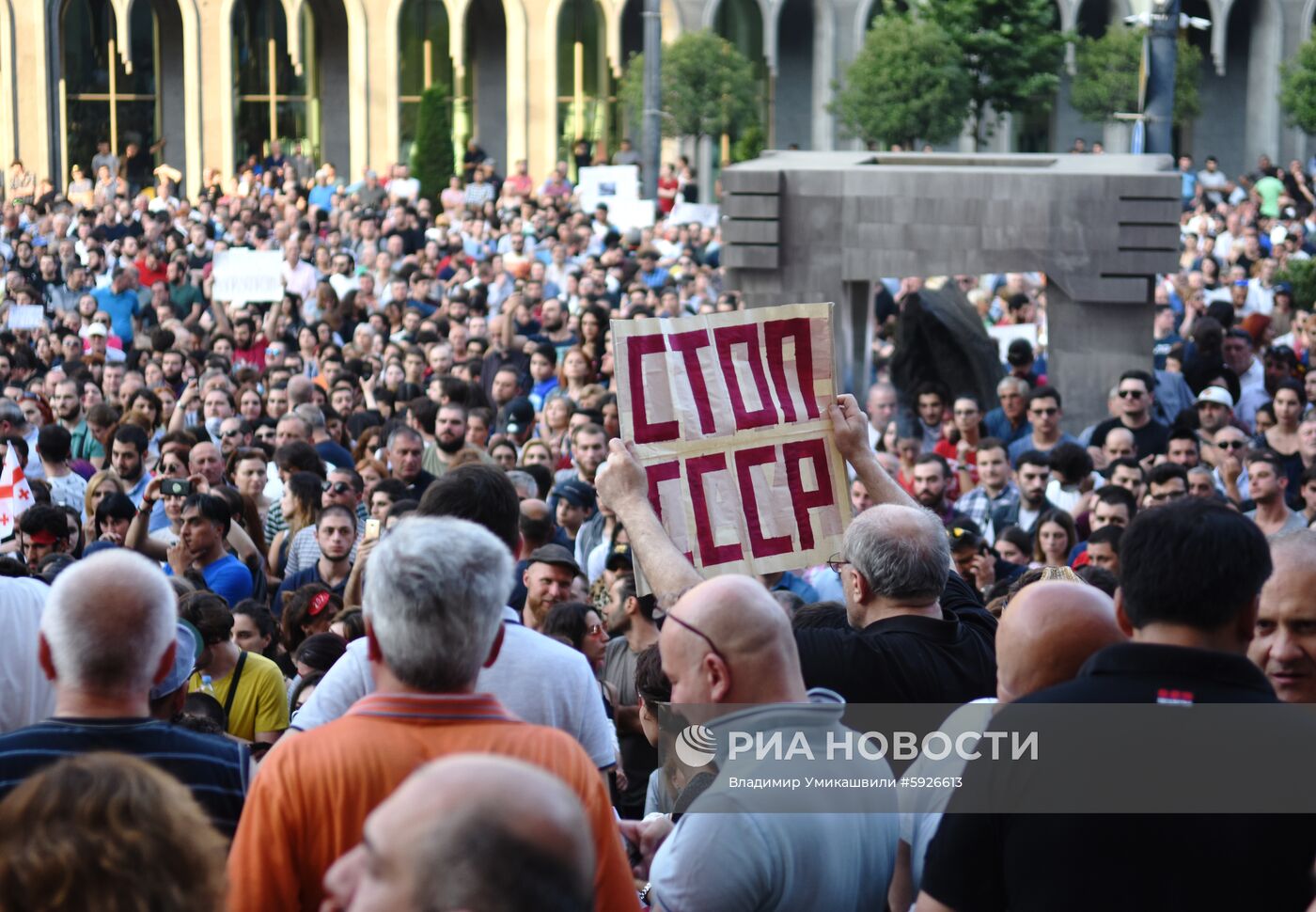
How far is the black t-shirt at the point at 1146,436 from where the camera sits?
11203 mm

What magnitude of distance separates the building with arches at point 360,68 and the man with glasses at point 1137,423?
2842 cm

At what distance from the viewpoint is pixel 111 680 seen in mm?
3537

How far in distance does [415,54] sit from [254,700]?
115ft

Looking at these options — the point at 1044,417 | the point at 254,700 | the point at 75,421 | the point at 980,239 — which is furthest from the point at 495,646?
the point at 980,239

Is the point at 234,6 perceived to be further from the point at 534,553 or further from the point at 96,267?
the point at 534,553

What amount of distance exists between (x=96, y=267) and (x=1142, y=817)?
1841 centimetres

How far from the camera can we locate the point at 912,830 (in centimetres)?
377

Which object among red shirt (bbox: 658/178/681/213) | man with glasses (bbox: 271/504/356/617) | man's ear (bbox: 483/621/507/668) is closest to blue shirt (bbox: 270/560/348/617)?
man with glasses (bbox: 271/504/356/617)

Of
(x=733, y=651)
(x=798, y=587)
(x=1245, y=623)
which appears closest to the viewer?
(x=1245, y=623)

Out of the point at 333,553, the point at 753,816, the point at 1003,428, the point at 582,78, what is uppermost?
the point at 582,78

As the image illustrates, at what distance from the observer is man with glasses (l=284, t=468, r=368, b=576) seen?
30.2 feet

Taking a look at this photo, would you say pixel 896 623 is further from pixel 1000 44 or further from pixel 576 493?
pixel 1000 44

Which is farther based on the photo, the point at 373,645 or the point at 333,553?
the point at 333,553

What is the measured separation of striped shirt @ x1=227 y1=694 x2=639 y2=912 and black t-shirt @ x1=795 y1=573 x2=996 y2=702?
1.13 metres
